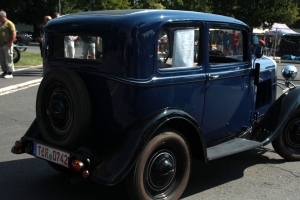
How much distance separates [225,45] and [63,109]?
76.7 inches

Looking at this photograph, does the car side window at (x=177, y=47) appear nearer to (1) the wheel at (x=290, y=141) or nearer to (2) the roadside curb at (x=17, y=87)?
(1) the wheel at (x=290, y=141)

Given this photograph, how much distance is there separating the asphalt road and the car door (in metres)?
0.49

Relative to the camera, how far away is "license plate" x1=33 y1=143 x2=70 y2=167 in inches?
140

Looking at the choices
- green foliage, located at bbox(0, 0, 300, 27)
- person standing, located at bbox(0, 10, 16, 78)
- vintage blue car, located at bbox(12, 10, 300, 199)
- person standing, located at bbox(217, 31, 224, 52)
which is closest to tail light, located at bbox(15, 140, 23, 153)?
vintage blue car, located at bbox(12, 10, 300, 199)

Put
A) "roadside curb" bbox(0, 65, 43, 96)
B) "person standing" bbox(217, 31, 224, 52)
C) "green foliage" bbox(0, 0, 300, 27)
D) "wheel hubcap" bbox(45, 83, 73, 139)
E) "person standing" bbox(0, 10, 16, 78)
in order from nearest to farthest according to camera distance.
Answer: "wheel hubcap" bbox(45, 83, 73, 139), "person standing" bbox(217, 31, 224, 52), "roadside curb" bbox(0, 65, 43, 96), "person standing" bbox(0, 10, 16, 78), "green foliage" bbox(0, 0, 300, 27)

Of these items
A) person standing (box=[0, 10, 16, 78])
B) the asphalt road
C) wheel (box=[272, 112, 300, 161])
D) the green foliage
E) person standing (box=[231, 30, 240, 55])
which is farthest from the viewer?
the green foliage

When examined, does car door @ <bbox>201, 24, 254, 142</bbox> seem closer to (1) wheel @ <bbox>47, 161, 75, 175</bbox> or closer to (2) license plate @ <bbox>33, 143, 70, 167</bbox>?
(2) license plate @ <bbox>33, 143, 70, 167</bbox>

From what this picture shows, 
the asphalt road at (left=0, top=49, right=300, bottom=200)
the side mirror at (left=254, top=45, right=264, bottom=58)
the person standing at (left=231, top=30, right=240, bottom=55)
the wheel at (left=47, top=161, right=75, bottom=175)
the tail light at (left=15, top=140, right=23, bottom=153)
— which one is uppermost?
the person standing at (left=231, top=30, right=240, bottom=55)

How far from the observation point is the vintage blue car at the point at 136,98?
11.3 ft

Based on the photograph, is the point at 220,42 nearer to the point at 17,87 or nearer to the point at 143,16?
the point at 143,16

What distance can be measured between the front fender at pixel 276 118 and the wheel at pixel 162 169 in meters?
1.29

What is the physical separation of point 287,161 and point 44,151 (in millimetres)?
3046

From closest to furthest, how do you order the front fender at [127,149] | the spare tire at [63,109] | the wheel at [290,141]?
1. the front fender at [127,149]
2. the spare tire at [63,109]
3. the wheel at [290,141]

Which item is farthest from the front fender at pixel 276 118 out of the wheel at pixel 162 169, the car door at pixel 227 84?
the wheel at pixel 162 169
